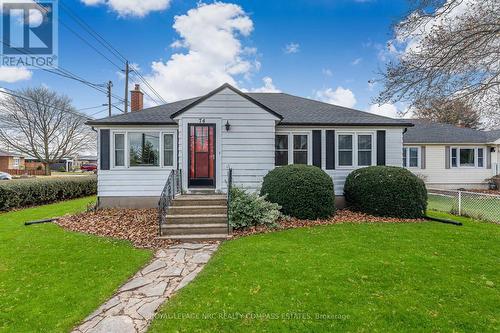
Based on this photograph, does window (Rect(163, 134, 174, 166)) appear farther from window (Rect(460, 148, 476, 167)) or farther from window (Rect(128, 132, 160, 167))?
window (Rect(460, 148, 476, 167))

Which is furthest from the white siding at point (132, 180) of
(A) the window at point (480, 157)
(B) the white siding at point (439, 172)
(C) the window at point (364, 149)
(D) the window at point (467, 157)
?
(A) the window at point (480, 157)

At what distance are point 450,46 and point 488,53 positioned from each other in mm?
792

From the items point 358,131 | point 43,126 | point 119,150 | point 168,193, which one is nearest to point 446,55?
point 358,131

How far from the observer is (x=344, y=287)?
3709mm

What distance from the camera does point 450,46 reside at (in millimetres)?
5207

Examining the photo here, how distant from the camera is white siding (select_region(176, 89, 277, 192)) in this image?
8.56 m

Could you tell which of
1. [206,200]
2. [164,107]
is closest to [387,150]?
[206,200]

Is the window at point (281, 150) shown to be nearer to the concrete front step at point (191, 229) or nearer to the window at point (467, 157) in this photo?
the concrete front step at point (191, 229)

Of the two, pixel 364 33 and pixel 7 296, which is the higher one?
pixel 364 33

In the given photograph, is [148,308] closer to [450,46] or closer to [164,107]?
[450,46]

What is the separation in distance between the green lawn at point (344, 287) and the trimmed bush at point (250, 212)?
0.94m

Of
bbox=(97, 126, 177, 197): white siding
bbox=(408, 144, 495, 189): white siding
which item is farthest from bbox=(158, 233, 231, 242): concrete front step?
bbox=(408, 144, 495, 189): white siding

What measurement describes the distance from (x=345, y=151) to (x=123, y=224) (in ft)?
26.8

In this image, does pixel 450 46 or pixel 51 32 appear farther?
pixel 51 32
